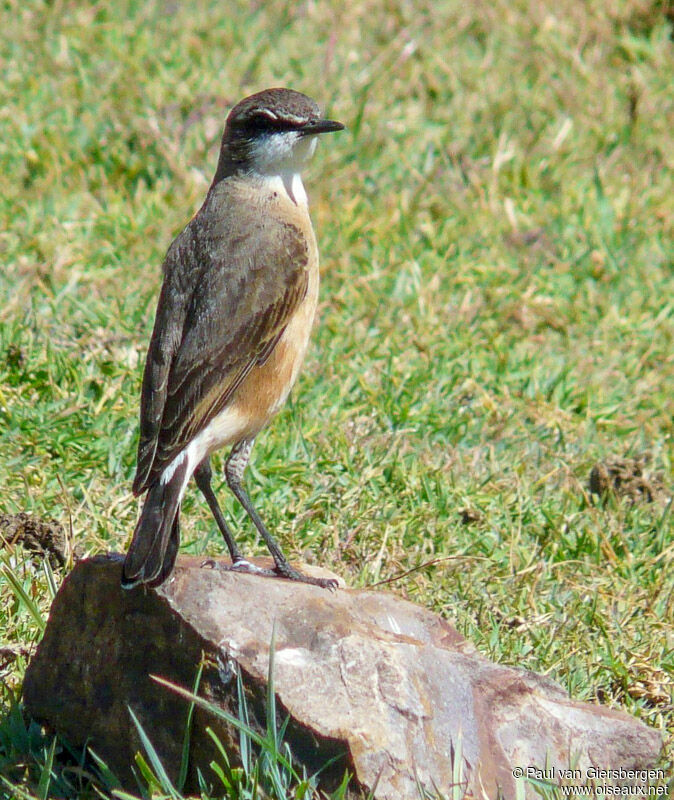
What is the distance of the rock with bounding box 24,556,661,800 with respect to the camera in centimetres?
384

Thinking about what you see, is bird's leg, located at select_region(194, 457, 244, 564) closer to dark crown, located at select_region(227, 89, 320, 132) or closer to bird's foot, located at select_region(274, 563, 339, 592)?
bird's foot, located at select_region(274, 563, 339, 592)

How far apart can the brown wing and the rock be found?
25.0 inches

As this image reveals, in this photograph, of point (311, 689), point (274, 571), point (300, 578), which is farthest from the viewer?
point (274, 571)

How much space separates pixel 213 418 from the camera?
498cm

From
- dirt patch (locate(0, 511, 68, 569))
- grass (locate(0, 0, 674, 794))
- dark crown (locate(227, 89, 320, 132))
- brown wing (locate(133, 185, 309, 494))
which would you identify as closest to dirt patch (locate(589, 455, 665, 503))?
grass (locate(0, 0, 674, 794))

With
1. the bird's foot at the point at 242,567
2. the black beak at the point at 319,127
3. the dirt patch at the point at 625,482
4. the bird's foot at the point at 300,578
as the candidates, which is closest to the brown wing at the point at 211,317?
the bird's foot at the point at 242,567

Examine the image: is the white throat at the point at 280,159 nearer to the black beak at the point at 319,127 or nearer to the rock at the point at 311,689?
the black beak at the point at 319,127

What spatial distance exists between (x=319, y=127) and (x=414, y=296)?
2.32 m

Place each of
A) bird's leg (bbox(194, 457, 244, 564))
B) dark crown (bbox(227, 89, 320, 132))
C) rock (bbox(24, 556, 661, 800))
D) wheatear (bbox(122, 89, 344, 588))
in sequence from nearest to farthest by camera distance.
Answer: rock (bbox(24, 556, 661, 800)), wheatear (bbox(122, 89, 344, 588)), bird's leg (bbox(194, 457, 244, 564)), dark crown (bbox(227, 89, 320, 132))

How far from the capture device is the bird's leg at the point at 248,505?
15.9 ft

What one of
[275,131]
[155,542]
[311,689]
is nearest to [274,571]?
[155,542]

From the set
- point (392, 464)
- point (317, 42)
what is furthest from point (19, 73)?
point (392, 464)

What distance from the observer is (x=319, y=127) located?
5688 millimetres

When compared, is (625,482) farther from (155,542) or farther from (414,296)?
(155,542)
